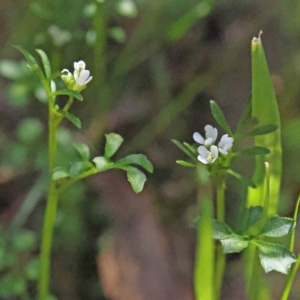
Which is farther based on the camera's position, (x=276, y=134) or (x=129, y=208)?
(x=129, y=208)

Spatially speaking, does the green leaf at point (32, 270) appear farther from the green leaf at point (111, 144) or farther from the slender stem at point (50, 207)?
the green leaf at point (111, 144)

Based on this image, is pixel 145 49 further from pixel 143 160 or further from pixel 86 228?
pixel 143 160

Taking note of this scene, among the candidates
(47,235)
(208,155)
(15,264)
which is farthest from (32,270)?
(208,155)

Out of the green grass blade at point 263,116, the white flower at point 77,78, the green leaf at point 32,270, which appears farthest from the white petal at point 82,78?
the green leaf at point 32,270

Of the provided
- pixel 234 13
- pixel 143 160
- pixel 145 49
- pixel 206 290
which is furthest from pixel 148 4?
pixel 206 290

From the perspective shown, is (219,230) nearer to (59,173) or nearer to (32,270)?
(59,173)

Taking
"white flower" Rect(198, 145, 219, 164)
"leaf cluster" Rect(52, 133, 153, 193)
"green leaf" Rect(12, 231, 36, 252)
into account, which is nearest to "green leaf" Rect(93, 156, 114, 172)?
"leaf cluster" Rect(52, 133, 153, 193)
